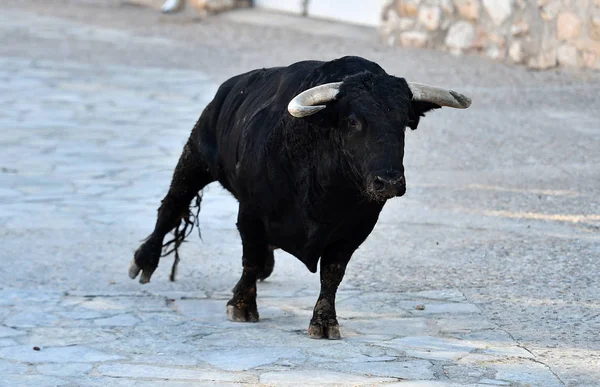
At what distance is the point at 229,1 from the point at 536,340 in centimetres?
1494

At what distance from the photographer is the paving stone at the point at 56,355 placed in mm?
5121

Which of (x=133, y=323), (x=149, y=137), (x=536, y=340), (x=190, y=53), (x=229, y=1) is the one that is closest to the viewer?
(x=536, y=340)

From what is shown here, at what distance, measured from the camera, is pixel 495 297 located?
20.9 feet

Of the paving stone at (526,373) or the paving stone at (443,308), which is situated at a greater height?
the paving stone at (526,373)

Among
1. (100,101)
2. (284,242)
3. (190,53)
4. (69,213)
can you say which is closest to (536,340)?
(284,242)

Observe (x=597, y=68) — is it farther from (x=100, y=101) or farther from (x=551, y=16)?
(x=100, y=101)

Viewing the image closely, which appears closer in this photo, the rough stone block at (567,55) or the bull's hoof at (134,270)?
the bull's hoof at (134,270)

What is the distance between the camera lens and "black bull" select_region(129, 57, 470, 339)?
17.0 feet

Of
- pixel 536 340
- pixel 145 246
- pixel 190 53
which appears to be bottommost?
pixel 190 53

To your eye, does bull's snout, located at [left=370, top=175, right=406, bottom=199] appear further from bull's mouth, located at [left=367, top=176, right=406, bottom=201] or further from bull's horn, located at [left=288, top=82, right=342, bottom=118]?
bull's horn, located at [left=288, top=82, right=342, bottom=118]

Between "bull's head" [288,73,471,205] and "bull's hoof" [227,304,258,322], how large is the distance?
44.7 inches

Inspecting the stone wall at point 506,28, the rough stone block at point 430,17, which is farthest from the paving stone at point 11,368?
the rough stone block at point 430,17

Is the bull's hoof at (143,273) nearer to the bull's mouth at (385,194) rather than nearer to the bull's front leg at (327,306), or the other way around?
the bull's front leg at (327,306)

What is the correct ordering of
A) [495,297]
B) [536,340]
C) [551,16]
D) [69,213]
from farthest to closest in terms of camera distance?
[551,16]
[69,213]
[495,297]
[536,340]
